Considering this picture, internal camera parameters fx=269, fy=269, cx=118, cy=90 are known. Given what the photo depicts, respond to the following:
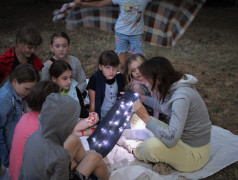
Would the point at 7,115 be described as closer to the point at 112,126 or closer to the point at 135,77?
the point at 112,126

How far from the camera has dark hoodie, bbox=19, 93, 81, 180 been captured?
1.57 meters

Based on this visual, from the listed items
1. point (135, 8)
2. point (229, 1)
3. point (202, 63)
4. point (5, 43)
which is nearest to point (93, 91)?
point (135, 8)

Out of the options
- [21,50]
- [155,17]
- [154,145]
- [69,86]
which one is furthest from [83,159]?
[155,17]

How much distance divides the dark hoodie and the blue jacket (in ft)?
2.31

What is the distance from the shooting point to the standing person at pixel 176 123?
217cm

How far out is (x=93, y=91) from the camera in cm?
317

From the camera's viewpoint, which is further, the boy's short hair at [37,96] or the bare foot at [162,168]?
the bare foot at [162,168]

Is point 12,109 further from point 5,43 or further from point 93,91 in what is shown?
point 5,43

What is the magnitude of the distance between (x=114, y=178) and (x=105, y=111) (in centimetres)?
108

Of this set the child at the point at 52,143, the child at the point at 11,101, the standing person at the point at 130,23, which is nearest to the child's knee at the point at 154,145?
the child at the point at 52,143

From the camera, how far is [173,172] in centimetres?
245

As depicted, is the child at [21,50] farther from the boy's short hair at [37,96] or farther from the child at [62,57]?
the boy's short hair at [37,96]

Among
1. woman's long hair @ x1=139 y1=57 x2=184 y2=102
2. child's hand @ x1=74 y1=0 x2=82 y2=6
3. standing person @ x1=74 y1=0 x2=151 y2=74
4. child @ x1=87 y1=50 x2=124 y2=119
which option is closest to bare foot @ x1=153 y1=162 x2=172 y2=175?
woman's long hair @ x1=139 y1=57 x2=184 y2=102

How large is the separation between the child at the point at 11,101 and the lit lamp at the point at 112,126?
76cm
